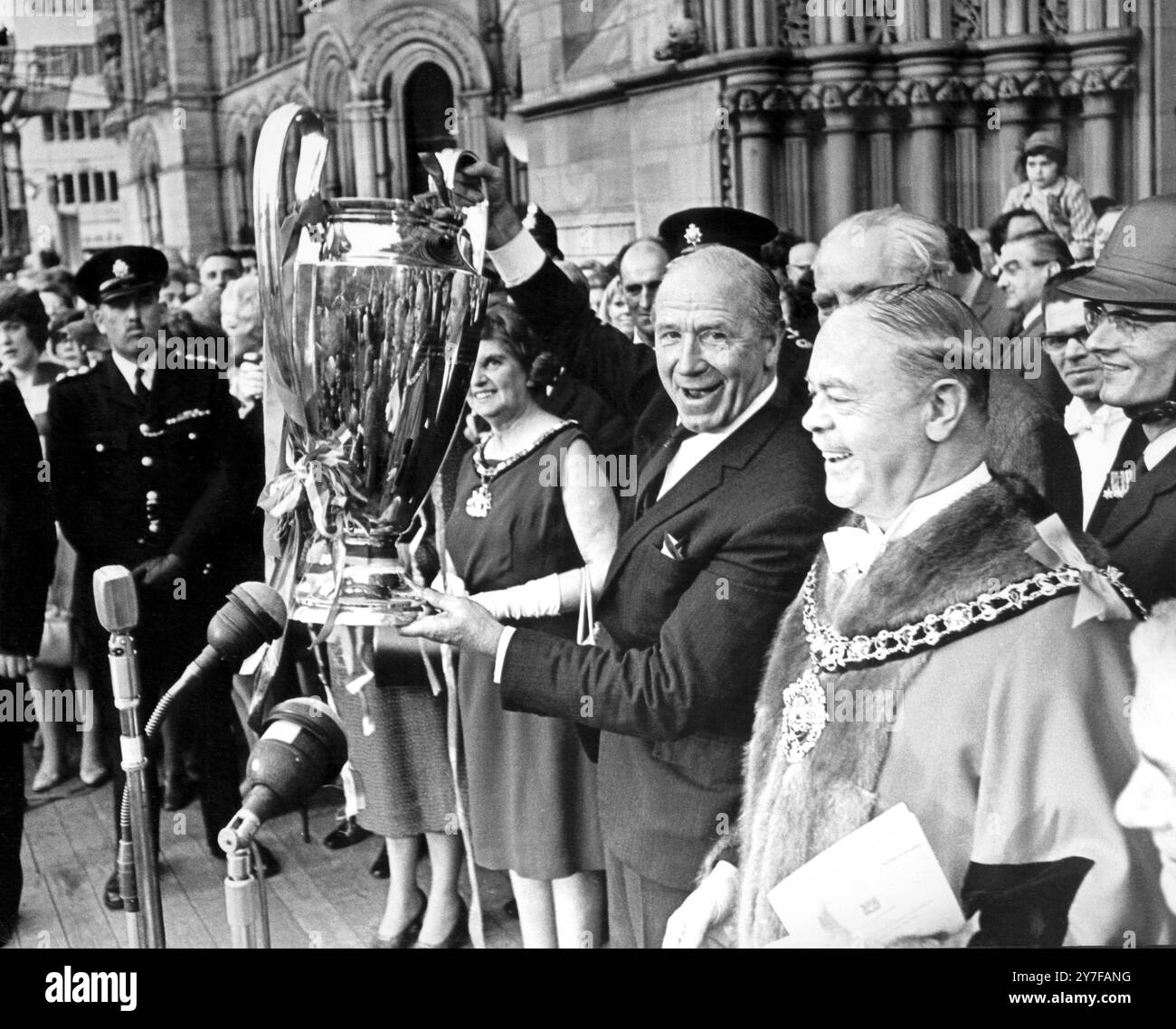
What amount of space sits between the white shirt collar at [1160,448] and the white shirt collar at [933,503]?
0.33 m

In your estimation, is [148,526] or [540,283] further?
[148,526]

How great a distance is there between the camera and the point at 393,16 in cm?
279

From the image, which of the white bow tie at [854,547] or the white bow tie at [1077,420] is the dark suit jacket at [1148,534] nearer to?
the white bow tie at [1077,420]

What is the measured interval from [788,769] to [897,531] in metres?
0.42

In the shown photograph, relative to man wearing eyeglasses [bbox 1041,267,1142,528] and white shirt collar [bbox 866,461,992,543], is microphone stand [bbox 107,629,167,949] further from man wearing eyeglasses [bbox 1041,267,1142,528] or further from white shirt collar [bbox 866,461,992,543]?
man wearing eyeglasses [bbox 1041,267,1142,528]

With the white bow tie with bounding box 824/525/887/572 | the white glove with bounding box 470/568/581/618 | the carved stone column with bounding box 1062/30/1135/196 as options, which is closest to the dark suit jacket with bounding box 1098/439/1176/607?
the white bow tie with bounding box 824/525/887/572

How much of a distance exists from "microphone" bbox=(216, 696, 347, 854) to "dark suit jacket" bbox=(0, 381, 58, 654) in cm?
101

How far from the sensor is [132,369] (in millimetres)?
2631

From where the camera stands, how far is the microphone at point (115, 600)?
1.90 metres

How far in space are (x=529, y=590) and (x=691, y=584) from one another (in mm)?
351

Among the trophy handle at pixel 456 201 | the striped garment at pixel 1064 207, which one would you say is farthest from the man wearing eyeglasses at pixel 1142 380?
the trophy handle at pixel 456 201
